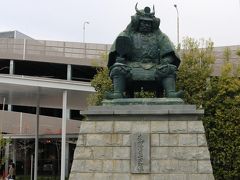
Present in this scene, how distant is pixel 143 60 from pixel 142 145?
6.06ft

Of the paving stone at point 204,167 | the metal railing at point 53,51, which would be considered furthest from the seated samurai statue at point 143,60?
the metal railing at point 53,51

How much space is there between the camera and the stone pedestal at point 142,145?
8.06 meters

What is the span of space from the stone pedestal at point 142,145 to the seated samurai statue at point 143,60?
20.9 inches

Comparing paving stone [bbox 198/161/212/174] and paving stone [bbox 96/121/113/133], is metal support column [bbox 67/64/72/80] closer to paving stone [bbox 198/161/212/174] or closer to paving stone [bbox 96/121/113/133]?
paving stone [bbox 96/121/113/133]

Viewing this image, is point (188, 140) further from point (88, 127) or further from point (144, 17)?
point (144, 17)

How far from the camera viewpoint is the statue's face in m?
9.27

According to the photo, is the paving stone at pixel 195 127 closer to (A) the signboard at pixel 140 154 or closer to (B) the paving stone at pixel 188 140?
(B) the paving stone at pixel 188 140

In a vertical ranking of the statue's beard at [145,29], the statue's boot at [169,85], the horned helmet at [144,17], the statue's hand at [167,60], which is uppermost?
the horned helmet at [144,17]

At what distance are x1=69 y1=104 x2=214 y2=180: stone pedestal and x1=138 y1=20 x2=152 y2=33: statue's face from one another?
1.74 meters

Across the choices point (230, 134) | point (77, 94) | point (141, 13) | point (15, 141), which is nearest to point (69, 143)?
point (15, 141)

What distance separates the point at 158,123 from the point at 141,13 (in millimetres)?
2335

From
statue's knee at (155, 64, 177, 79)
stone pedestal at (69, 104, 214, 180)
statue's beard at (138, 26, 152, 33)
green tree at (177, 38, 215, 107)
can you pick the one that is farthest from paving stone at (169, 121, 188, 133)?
green tree at (177, 38, 215, 107)

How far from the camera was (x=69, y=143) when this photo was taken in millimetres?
31797

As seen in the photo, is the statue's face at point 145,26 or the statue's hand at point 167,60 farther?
the statue's face at point 145,26
